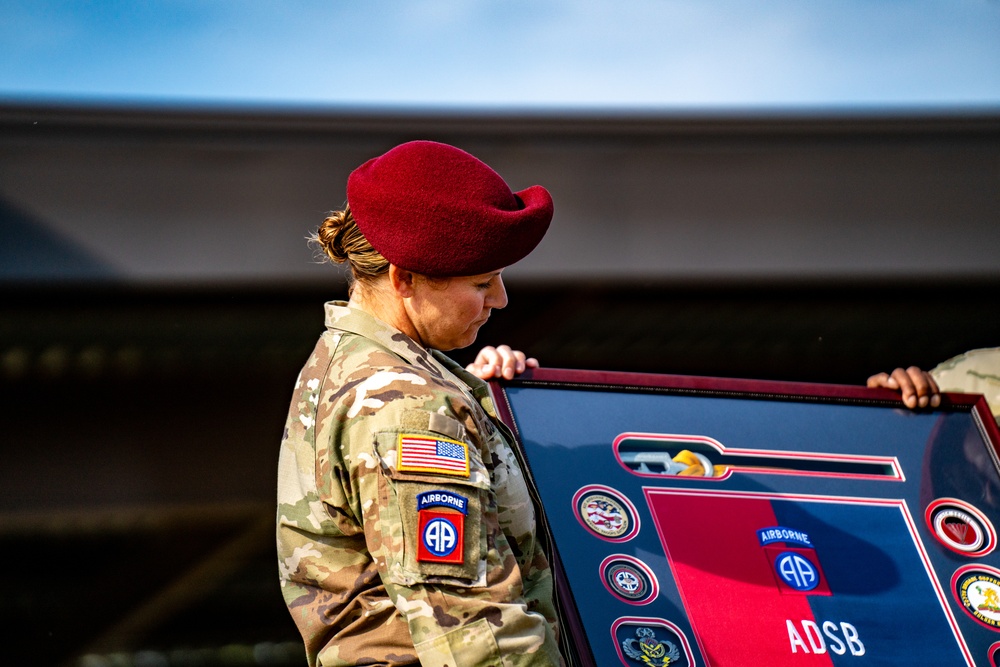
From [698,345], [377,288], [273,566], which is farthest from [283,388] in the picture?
[377,288]

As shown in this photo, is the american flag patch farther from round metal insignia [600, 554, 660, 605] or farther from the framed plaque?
round metal insignia [600, 554, 660, 605]

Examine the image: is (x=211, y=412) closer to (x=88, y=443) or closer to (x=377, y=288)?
(x=88, y=443)

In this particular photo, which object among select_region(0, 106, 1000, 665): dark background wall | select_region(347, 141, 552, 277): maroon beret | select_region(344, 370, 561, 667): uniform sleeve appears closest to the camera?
select_region(344, 370, 561, 667): uniform sleeve

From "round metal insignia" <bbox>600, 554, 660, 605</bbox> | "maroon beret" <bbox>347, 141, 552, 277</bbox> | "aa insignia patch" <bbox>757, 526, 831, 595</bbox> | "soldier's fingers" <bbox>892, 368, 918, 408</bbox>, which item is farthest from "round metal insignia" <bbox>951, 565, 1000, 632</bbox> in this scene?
"maroon beret" <bbox>347, 141, 552, 277</bbox>

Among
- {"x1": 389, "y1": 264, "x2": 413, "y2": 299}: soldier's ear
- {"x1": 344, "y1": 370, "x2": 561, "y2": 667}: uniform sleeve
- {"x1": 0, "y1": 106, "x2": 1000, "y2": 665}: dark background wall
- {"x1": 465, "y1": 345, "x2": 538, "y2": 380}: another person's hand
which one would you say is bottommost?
{"x1": 0, "y1": 106, "x2": 1000, "y2": 665}: dark background wall

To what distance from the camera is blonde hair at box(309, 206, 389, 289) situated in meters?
1.57

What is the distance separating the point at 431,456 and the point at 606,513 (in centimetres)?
77

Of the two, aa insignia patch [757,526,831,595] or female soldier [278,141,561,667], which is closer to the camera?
female soldier [278,141,561,667]

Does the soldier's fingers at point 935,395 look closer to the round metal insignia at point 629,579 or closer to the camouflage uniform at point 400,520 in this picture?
the round metal insignia at point 629,579

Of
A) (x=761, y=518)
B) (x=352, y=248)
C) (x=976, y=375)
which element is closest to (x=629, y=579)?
(x=761, y=518)

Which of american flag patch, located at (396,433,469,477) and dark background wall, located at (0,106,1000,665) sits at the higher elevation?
american flag patch, located at (396,433,469,477)

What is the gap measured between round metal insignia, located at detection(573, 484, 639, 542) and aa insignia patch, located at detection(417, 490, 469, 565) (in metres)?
0.69

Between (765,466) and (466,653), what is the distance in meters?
1.10

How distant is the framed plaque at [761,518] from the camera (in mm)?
1926
